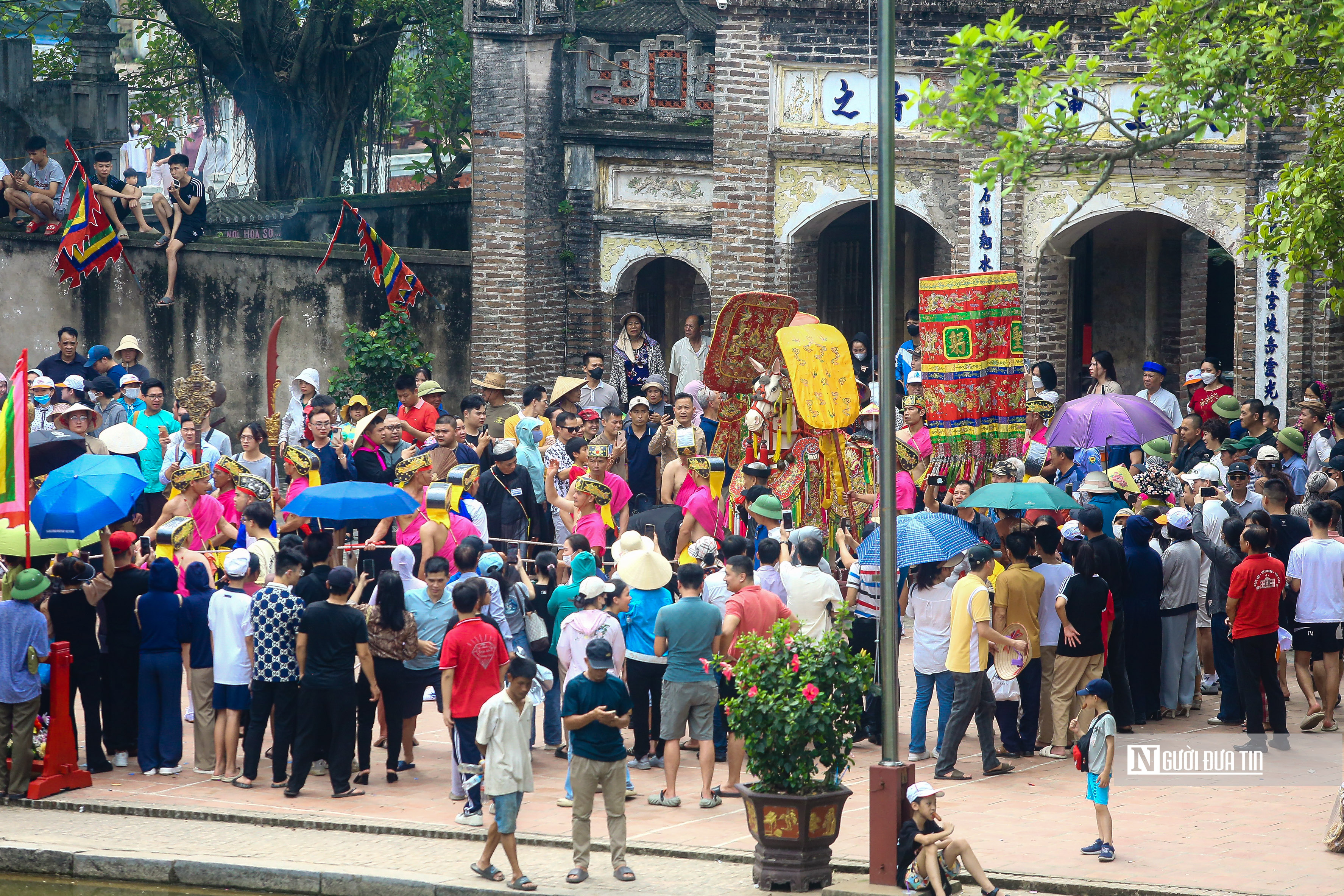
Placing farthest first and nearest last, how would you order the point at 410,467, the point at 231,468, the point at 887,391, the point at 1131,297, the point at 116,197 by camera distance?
the point at 116,197
the point at 1131,297
the point at 231,468
the point at 410,467
the point at 887,391

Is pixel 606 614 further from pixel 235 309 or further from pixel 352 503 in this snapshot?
pixel 235 309

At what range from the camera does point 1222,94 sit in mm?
12672

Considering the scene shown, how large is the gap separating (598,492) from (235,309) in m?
9.34

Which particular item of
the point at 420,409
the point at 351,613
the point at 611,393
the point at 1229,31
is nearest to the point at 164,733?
the point at 351,613

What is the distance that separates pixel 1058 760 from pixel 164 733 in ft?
19.9

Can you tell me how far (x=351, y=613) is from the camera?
38.2 feet

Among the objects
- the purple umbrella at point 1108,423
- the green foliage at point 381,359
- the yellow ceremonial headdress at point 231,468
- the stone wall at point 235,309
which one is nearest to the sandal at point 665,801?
the yellow ceremonial headdress at point 231,468

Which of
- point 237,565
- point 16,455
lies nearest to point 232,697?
point 237,565

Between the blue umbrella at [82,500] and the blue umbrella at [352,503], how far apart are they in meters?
1.14

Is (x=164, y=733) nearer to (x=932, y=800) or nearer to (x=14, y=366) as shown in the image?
(x=932, y=800)

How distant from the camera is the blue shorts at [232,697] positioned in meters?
12.3

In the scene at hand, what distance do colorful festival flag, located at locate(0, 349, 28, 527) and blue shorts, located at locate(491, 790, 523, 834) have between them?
399cm

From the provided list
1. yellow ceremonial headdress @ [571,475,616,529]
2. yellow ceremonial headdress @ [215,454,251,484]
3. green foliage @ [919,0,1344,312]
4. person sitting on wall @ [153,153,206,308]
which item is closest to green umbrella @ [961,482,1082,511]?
green foliage @ [919,0,1344,312]

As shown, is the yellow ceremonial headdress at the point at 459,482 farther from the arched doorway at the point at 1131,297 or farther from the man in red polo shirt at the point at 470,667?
the arched doorway at the point at 1131,297
